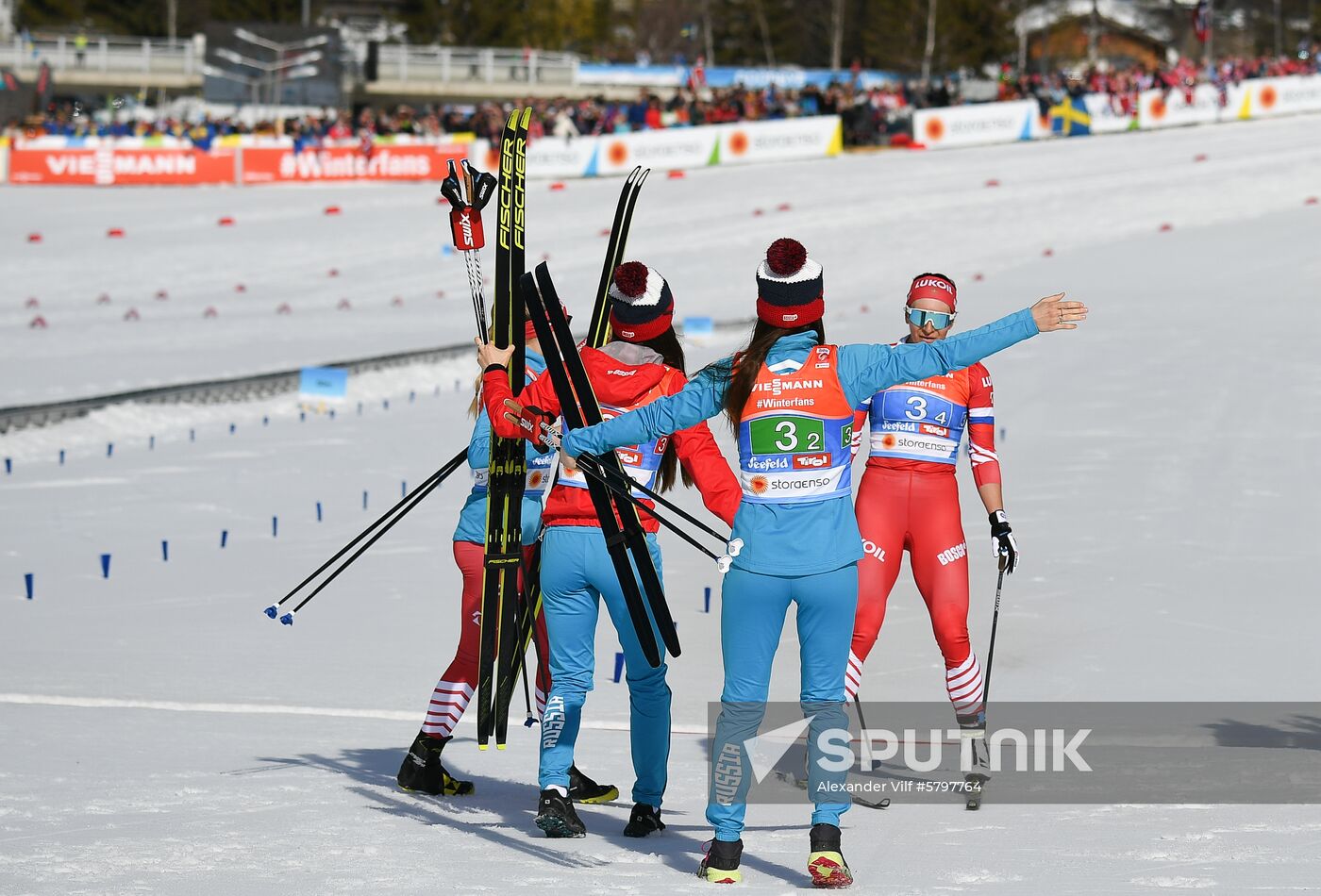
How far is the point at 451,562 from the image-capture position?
11141mm

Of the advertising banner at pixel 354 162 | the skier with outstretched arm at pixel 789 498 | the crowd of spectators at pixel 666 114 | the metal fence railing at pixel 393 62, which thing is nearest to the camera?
the skier with outstretched arm at pixel 789 498

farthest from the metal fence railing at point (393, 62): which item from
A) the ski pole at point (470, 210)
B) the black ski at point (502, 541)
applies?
the black ski at point (502, 541)

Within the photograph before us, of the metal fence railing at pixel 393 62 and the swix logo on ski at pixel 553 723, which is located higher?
the metal fence railing at pixel 393 62

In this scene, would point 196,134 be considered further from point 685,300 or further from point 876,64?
point 876,64

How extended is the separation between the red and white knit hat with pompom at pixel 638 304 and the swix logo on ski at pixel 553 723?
3.94 ft

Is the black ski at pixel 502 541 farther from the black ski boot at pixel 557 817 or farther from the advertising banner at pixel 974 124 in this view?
the advertising banner at pixel 974 124

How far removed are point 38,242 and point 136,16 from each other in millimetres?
46213

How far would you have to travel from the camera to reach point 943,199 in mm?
32156

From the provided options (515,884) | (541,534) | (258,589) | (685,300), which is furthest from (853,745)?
(685,300)

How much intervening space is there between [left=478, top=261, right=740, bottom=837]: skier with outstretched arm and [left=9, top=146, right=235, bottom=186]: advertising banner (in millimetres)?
30529

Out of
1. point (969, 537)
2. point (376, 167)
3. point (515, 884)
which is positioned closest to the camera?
point (515, 884)

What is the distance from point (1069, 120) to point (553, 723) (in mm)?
36566

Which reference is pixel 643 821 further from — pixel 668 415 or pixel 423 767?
pixel 668 415

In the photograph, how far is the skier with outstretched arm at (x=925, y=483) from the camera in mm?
6582
